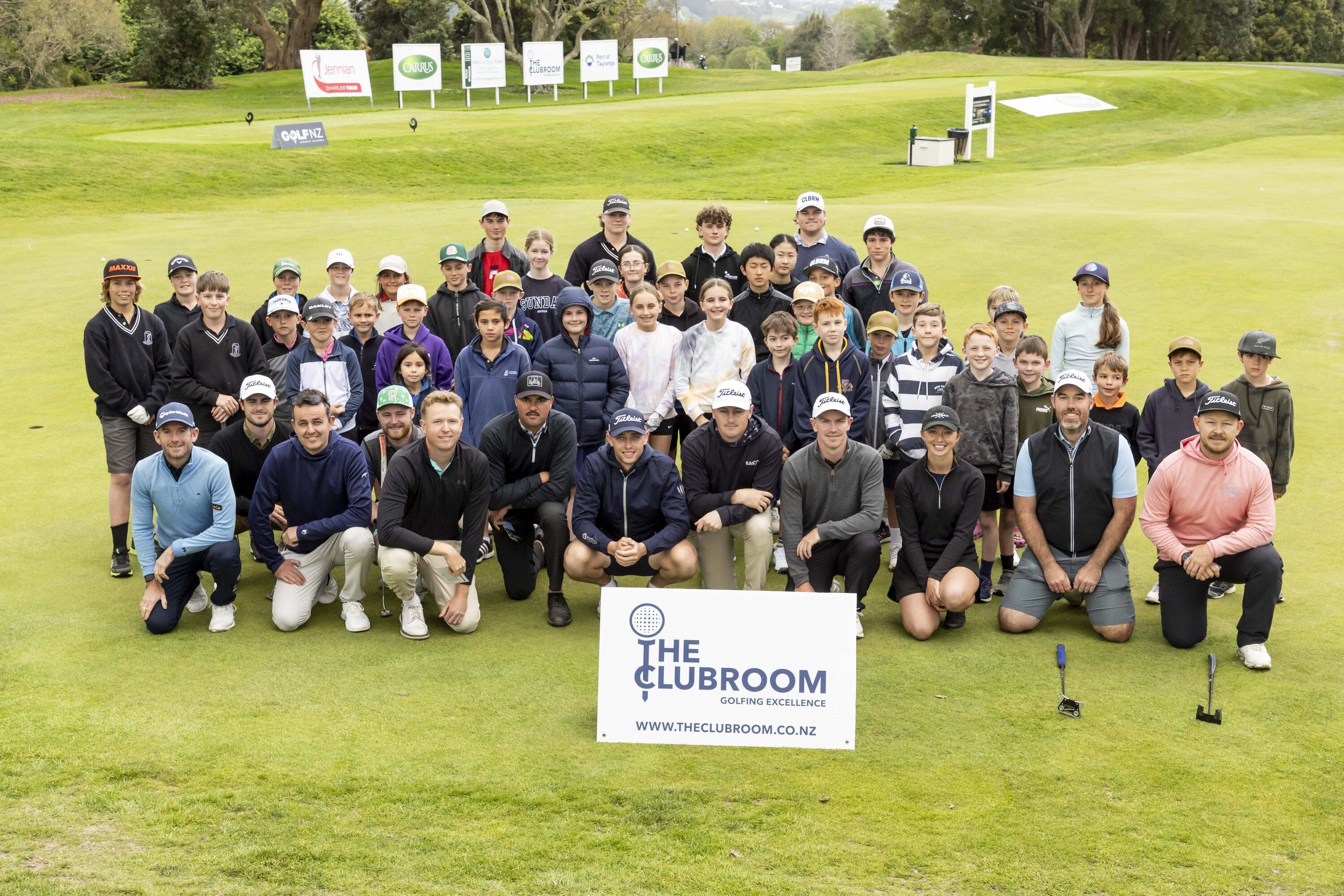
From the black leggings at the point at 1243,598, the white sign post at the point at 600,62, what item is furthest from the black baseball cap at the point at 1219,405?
the white sign post at the point at 600,62

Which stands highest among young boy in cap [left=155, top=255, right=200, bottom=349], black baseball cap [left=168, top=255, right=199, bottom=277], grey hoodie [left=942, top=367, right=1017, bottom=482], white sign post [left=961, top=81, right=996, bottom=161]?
white sign post [left=961, top=81, right=996, bottom=161]

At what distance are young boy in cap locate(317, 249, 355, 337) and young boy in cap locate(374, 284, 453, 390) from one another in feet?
2.27

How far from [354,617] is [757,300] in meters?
4.10

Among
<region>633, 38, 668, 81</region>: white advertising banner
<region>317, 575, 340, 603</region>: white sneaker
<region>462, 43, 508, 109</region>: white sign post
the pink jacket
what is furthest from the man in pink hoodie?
<region>633, 38, 668, 81</region>: white advertising banner

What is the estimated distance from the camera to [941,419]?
7.50 m

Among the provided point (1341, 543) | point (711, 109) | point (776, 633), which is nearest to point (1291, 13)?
point (711, 109)

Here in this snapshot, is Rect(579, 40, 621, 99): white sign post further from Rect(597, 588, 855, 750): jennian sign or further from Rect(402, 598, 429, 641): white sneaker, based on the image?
Rect(597, 588, 855, 750): jennian sign

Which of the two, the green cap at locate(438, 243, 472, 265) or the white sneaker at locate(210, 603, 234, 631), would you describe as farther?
the green cap at locate(438, 243, 472, 265)

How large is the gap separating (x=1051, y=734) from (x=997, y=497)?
264cm

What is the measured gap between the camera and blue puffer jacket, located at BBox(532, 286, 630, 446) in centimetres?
872

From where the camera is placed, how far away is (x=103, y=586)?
809 cm

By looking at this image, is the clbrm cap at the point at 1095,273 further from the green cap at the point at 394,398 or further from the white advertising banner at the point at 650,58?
the white advertising banner at the point at 650,58

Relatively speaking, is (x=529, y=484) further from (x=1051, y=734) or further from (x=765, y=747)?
(x=1051, y=734)

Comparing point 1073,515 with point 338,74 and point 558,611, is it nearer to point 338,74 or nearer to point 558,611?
point 558,611
